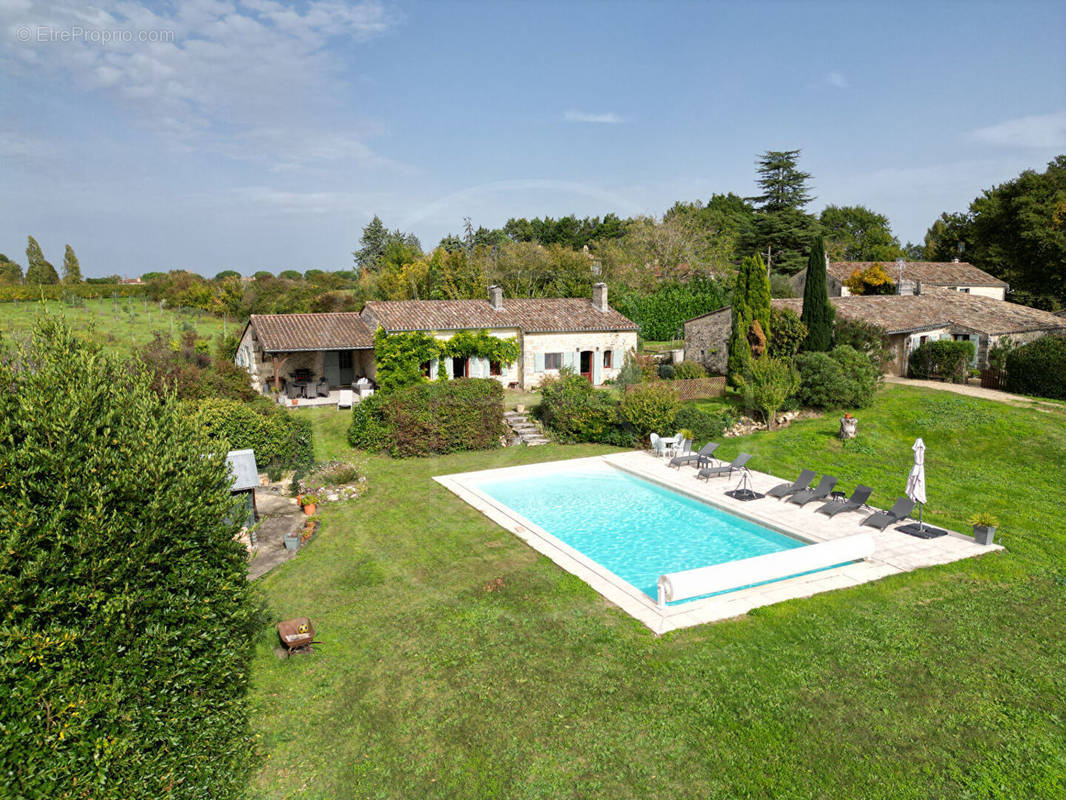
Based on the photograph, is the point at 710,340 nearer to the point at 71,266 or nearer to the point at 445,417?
the point at 445,417

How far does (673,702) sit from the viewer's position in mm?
7676

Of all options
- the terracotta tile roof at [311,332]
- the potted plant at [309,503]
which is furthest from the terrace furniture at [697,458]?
the terracotta tile roof at [311,332]

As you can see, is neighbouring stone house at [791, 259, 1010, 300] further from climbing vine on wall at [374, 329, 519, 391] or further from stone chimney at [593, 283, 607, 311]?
climbing vine on wall at [374, 329, 519, 391]

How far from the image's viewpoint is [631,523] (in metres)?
15.6

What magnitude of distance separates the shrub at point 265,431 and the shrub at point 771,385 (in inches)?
618

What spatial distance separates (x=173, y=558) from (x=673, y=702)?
5943 mm

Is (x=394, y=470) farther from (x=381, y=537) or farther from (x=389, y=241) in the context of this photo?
(x=389, y=241)

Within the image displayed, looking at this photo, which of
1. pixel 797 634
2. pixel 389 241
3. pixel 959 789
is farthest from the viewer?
pixel 389 241

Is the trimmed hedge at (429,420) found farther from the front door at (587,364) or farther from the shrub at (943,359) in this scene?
the shrub at (943,359)

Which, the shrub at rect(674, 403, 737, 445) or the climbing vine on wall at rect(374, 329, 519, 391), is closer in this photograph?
the shrub at rect(674, 403, 737, 445)

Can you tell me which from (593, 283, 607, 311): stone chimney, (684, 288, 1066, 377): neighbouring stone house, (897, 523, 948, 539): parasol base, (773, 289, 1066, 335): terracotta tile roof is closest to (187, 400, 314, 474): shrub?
(897, 523, 948, 539): parasol base

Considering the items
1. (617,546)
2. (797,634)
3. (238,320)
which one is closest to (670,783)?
(797,634)

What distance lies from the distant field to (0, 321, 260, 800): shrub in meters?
33.0

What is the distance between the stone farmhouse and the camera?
96.8 feet
